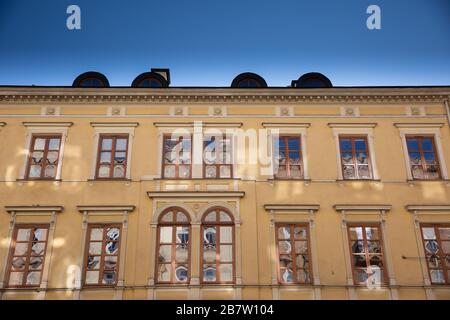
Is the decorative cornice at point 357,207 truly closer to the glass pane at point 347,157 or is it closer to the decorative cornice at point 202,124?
the glass pane at point 347,157

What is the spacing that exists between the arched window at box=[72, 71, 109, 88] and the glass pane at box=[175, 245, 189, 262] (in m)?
7.06

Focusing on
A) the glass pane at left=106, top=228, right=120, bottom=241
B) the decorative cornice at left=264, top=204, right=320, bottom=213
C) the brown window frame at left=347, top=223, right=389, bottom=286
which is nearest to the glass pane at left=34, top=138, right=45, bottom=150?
the glass pane at left=106, top=228, right=120, bottom=241

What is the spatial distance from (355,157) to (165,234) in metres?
7.12

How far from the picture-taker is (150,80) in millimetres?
18000

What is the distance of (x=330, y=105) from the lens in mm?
17250

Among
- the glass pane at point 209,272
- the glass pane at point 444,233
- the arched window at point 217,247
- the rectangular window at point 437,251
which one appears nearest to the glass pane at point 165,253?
the arched window at point 217,247

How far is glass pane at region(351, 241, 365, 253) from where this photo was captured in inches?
593

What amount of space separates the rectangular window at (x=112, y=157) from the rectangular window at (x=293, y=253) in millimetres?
5737

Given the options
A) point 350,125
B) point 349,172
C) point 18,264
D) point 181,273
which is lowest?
point 181,273

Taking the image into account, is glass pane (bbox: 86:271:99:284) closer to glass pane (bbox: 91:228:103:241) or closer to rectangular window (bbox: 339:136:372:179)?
glass pane (bbox: 91:228:103:241)

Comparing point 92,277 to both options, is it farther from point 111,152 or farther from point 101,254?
point 111,152

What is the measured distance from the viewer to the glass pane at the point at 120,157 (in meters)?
16.3

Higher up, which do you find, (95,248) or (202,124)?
(202,124)

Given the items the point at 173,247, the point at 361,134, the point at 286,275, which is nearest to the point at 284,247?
the point at 286,275
